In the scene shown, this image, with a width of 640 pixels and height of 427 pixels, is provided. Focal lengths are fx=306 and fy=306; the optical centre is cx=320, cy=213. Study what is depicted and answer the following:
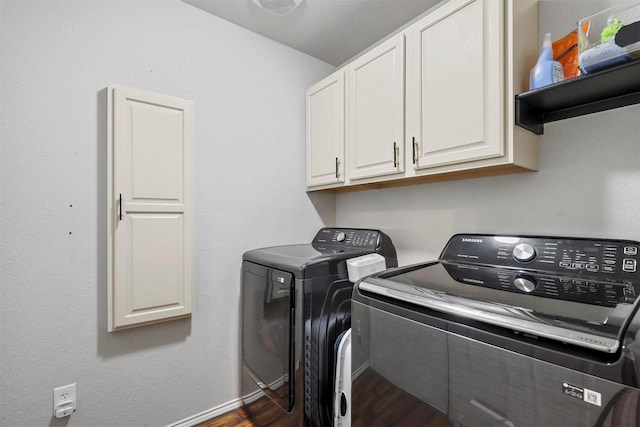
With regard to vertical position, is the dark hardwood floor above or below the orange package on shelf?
below

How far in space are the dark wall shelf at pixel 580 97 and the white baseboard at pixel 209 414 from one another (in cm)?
219

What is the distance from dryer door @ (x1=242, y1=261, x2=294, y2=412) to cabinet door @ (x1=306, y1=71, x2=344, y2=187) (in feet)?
2.47

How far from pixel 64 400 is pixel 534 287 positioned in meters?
2.04

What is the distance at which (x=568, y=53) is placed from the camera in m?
1.18

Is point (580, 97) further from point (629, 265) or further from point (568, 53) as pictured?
point (629, 265)

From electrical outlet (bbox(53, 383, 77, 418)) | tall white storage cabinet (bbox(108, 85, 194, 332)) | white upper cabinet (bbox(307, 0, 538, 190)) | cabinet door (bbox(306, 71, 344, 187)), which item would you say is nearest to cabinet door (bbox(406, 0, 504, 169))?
white upper cabinet (bbox(307, 0, 538, 190))

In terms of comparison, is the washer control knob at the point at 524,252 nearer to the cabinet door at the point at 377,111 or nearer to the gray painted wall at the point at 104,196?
the cabinet door at the point at 377,111

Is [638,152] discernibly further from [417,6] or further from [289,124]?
[289,124]

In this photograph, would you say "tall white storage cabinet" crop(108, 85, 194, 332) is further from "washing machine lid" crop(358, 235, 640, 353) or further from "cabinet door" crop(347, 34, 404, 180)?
"washing machine lid" crop(358, 235, 640, 353)

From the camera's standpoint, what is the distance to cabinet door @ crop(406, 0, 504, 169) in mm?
1209

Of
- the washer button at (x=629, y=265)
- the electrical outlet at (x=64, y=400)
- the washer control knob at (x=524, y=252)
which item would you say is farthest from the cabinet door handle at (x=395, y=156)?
the electrical outlet at (x=64, y=400)

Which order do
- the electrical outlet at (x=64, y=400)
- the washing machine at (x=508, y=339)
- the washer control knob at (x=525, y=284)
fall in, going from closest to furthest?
the washing machine at (x=508, y=339)
the washer control knob at (x=525, y=284)
the electrical outlet at (x=64, y=400)

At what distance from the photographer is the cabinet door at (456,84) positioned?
121cm

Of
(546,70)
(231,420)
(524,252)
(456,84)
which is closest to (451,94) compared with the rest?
(456,84)
